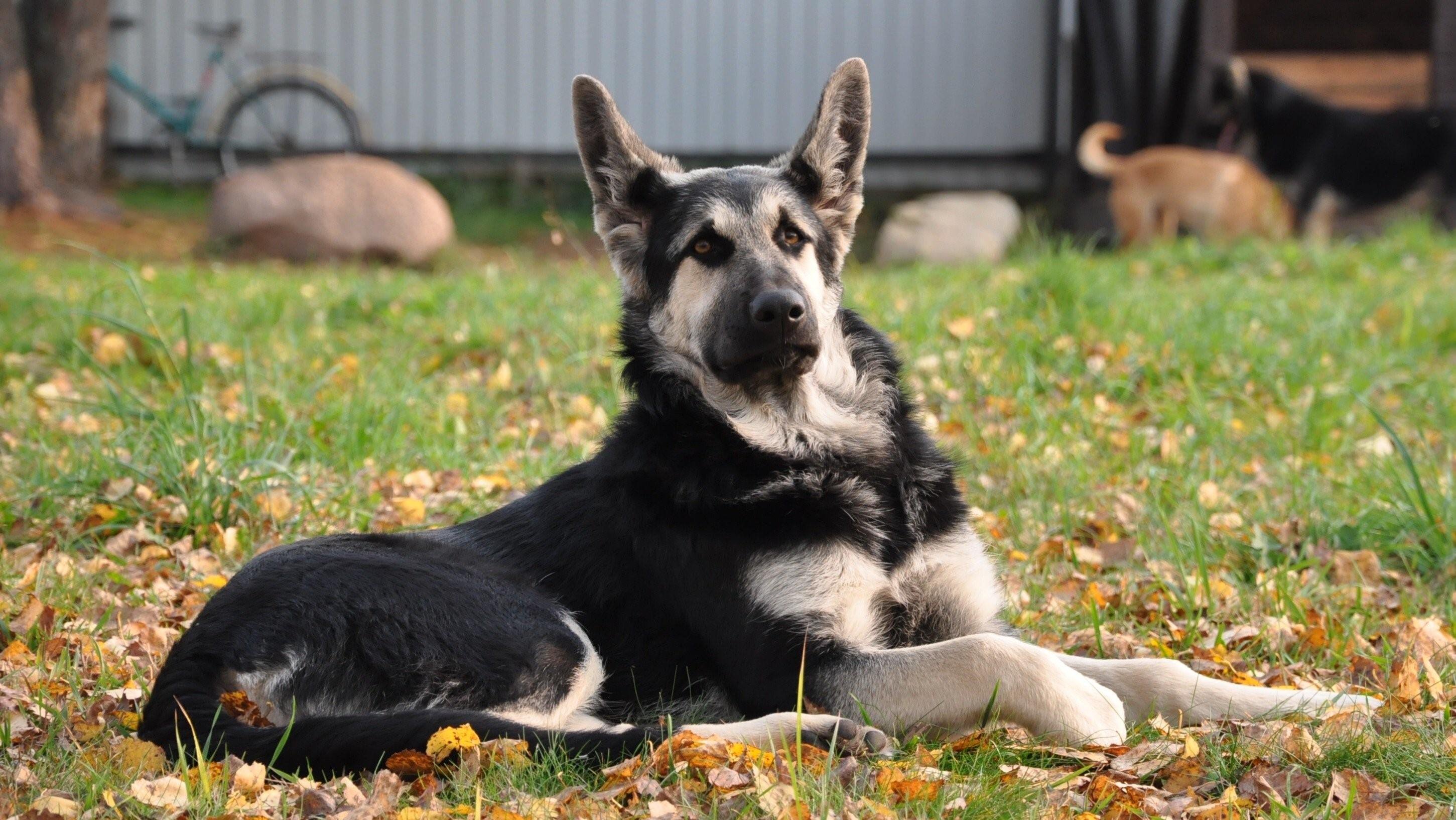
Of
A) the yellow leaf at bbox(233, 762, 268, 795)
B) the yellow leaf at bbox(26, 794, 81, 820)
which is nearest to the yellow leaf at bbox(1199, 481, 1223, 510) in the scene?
the yellow leaf at bbox(233, 762, 268, 795)

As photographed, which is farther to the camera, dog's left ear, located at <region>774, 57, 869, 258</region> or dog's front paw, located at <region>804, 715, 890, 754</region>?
dog's left ear, located at <region>774, 57, 869, 258</region>

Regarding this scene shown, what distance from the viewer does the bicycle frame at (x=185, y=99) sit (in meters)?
15.1

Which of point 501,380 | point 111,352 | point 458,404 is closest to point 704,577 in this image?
point 458,404

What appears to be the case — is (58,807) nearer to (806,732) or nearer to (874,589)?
(806,732)

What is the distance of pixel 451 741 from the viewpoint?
2727 millimetres

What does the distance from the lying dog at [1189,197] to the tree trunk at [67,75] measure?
1065cm

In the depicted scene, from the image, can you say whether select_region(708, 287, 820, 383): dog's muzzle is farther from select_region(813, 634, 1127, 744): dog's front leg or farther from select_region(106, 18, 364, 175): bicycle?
select_region(106, 18, 364, 175): bicycle

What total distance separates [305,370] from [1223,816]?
5253 millimetres

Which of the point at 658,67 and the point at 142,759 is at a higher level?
the point at 658,67

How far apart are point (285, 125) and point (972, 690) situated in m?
14.8

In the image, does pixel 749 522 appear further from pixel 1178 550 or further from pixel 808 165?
pixel 1178 550

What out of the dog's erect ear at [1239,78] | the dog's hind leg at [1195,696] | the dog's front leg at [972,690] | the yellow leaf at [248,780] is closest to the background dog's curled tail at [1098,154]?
the dog's erect ear at [1239,78]

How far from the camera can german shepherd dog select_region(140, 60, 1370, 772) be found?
2.92 metres

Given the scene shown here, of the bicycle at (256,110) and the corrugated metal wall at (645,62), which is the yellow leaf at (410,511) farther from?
the bicycle at (256,110)
